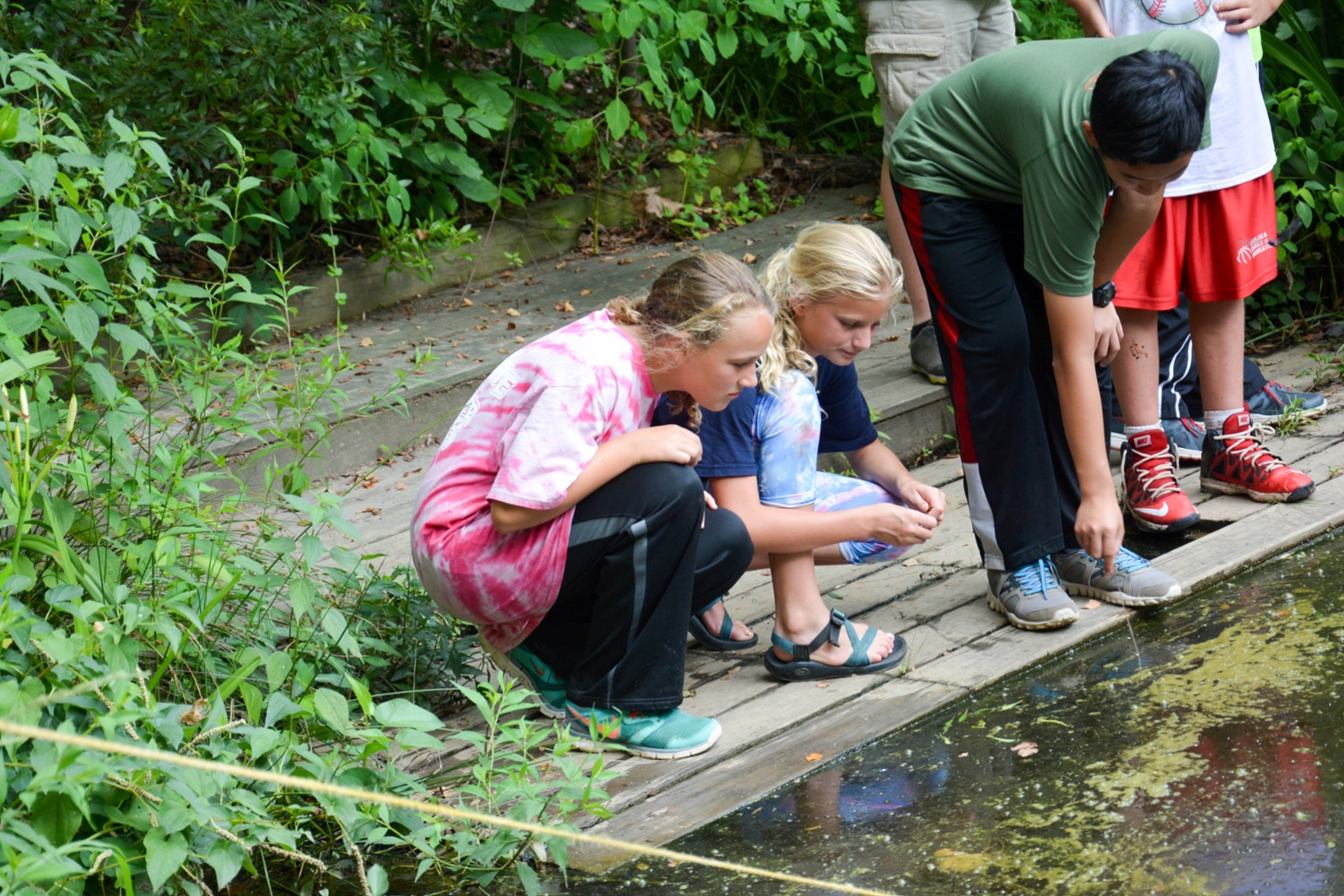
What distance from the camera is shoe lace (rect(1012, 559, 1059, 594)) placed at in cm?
276

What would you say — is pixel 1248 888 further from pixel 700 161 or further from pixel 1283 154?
pixel 700 161

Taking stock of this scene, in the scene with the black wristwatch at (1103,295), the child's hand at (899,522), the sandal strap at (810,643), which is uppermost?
the black wristwatch at (1103,295)

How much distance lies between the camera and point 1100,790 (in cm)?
212

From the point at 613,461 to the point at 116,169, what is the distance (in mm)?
934

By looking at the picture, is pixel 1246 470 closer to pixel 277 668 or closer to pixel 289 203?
pixel 277 668

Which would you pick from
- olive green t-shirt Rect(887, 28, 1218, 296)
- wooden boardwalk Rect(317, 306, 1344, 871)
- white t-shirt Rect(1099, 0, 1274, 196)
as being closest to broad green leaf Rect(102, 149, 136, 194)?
wooden boardwalk Rect(317, 306, 1344, 871)

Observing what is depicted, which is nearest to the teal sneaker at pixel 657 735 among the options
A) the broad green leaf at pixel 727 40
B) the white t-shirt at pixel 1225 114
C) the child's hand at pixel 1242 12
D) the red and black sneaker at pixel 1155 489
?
the red and black sneaker at pixel 1155 489

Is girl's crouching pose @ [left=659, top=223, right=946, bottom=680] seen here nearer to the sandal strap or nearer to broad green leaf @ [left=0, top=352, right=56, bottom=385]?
the sandal strap

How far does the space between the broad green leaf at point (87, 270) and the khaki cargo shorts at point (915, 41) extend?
2.61 metres

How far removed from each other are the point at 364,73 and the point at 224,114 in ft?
1.61

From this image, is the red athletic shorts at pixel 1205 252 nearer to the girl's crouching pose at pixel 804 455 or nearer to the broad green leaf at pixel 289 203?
the girl's crouching pose at pixel 804 455

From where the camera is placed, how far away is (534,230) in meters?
5.16

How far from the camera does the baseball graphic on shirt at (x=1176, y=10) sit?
329 cm

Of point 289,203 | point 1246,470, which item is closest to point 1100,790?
point 1246,470
